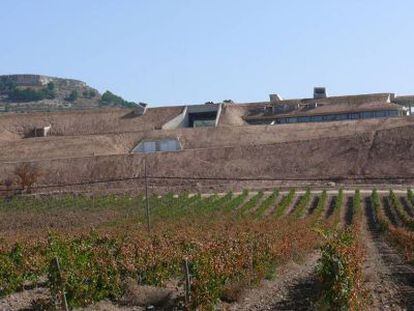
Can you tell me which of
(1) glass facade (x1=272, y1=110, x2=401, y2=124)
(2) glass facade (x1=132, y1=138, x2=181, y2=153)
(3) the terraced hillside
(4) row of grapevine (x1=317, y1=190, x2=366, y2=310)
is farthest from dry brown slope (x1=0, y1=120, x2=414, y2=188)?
(4) row of grapevine (x1=317, y1=190, x2=366, y2=310)

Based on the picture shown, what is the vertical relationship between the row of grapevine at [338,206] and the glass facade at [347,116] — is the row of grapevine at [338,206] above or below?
below

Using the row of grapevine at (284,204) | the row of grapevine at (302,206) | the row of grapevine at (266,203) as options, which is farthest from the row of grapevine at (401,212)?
the row of grapevine at (266,203)

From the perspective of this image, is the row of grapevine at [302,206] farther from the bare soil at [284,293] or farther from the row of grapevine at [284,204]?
the bare soil at [284,293]

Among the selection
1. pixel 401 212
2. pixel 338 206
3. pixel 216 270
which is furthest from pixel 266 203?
pixel 216 270

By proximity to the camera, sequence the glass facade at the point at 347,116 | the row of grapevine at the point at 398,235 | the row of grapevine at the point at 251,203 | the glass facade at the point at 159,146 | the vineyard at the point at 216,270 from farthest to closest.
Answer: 1. the glass facade at the point at 347,116
2. the glass facade at the point at 159,146
3. the row of grapevine at the point at 251,203
4. the row of grapevine at the point at 398,235
5. the vineyard at the point at 216,270

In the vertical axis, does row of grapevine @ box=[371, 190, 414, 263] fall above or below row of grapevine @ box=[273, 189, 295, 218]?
above

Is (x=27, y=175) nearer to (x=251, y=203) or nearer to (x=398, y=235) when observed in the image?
(x=251, y=203)

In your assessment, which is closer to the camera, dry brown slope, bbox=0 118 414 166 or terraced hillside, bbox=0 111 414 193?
terraced hillside, bbox=0 111 414 193

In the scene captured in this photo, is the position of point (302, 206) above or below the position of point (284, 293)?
below

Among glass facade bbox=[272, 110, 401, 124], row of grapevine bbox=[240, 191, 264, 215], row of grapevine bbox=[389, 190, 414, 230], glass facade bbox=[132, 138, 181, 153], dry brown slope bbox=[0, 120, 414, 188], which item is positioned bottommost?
row of grapevine bbox=[240, 191, 264, 215]

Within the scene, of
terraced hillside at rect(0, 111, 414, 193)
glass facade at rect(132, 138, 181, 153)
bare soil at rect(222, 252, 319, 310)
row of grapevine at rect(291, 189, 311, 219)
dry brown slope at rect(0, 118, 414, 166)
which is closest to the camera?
bare soil at rect(222, 252, 319, 310)

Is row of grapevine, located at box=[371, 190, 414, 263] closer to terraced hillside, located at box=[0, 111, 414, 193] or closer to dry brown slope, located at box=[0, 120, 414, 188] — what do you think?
terraced hillside, located at box=[0, 111, 414, 193]

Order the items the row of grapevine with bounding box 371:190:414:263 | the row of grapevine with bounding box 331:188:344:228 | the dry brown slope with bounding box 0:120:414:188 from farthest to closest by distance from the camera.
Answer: the dry brown slope with bounding box 0:120:414:188 → the row of grapevine with bounding box 331:188:344:228 → the row of grapevine with bounding box 371:190:414:263

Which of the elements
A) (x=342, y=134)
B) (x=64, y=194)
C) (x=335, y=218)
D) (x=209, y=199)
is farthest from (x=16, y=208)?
(x=342, y=134)
